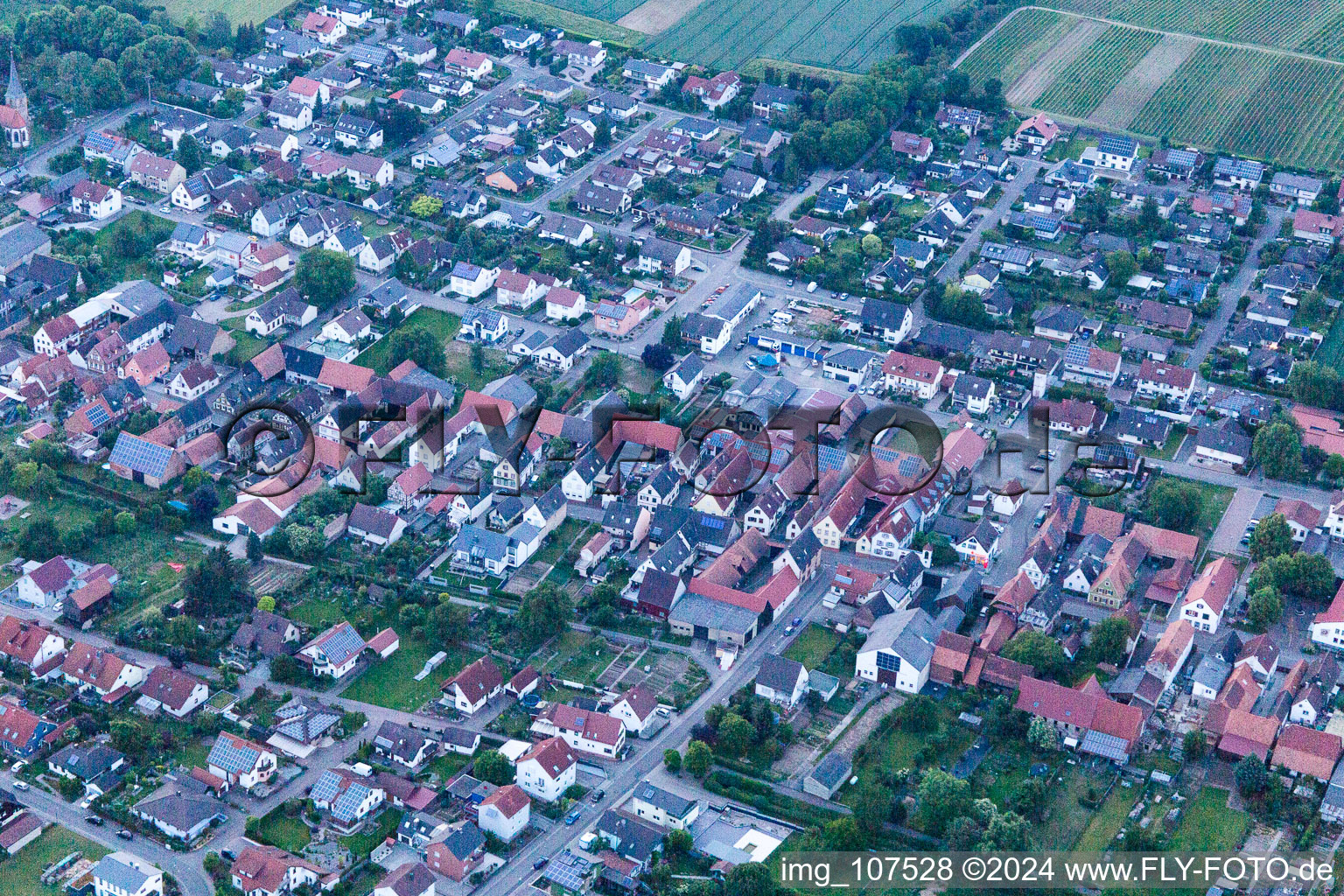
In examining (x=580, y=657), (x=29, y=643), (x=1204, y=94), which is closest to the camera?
(x=29, y=643)

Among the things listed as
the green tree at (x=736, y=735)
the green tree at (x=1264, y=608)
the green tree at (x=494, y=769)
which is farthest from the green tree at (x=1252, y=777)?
the green tree at (x=494, y=769)

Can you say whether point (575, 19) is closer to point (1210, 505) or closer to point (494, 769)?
point (1210, 505)

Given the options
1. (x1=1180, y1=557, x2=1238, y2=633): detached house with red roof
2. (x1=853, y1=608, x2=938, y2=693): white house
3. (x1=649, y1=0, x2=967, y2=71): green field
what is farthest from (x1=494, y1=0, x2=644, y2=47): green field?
(x1=1180, y1=557, x2=1238, y2=633): detached house with red roof

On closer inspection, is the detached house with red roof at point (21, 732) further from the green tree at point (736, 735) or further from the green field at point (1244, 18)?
the green field at point (1244, 18)

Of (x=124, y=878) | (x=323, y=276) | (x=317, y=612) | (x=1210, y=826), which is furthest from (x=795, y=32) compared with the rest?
(x=124, y=878)

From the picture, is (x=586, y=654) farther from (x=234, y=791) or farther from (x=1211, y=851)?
(x=1211, y=851)

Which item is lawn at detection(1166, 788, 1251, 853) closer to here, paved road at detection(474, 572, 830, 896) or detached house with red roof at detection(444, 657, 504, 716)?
paved road at detection(474, 572, 830, 896)
